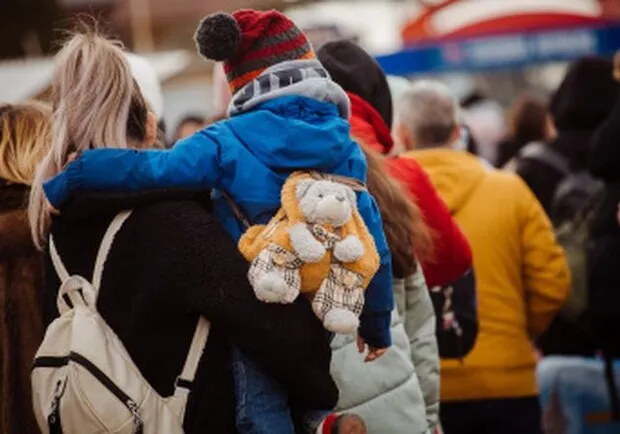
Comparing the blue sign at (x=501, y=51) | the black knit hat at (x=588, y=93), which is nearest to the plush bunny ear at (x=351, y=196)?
the black knit hat at (x=588, y=93)

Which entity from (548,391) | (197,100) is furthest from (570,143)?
(197,100)

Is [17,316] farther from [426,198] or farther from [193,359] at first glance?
[426,198]

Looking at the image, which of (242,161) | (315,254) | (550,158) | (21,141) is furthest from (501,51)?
(315,254)

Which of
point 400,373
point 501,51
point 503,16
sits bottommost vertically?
point 501,51

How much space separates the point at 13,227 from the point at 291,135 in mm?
1117

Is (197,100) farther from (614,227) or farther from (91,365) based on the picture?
(91,365)

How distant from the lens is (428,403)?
5.16 meters

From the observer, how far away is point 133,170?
12.4ft

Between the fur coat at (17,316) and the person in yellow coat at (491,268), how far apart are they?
2.26m

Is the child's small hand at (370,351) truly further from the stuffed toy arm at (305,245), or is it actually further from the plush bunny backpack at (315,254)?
the stuffed toy arm at (305,245)

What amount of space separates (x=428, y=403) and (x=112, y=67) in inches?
74.2

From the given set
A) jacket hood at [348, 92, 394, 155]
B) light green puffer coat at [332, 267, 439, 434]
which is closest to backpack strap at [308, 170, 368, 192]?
light green puffer coat at [332, 267, 439, 434]

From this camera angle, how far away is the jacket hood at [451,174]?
635cm

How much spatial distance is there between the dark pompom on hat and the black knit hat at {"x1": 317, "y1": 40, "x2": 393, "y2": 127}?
1.24m
